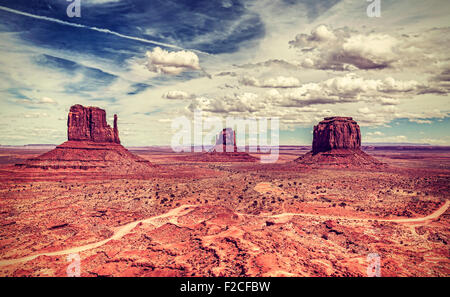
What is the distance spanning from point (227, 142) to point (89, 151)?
86625mm

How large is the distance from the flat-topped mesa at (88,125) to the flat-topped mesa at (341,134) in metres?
90.8

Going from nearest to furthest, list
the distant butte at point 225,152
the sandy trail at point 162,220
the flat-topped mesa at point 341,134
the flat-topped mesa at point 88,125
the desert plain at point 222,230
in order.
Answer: the desert plain at point 222,230, the sandy trail at point 162,220, the flat-topped mesa at point 88,125, the flat-topped mesa at point 341,134, the distant butte at point 225,152

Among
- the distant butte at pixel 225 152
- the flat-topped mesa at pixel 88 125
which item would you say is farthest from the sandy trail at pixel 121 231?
the distant butte at pixel 225 152

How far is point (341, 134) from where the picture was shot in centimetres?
10150

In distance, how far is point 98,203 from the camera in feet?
128

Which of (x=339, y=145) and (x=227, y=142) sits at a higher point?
(x=227, y=142)

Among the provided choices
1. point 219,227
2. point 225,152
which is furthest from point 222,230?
point 225,152

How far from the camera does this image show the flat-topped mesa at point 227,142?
145m

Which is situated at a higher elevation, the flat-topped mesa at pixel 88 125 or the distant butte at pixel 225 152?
the flat-topped mesa at pixel 88 125

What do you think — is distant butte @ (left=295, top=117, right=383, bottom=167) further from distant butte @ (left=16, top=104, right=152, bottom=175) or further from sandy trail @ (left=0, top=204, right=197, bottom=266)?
sandy trail @ (left=0, top=204, right=197, bottom=266)

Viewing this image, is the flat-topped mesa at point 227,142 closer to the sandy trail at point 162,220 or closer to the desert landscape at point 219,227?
the desert landscape at point 219,227

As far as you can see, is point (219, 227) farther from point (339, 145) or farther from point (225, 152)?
point (225, 152)

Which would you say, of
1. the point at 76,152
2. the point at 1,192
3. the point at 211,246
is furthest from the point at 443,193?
the point at 76,152
